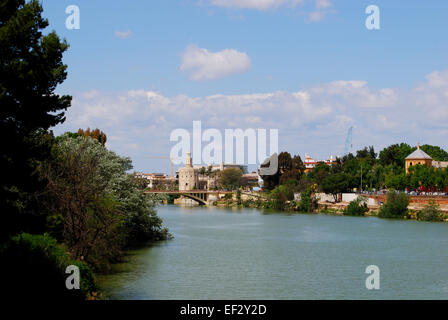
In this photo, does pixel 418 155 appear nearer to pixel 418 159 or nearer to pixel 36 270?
pixel 418 159

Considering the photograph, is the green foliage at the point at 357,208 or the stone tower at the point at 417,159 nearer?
the green foliage at the point at 357,208

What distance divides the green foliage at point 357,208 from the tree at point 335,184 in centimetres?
703

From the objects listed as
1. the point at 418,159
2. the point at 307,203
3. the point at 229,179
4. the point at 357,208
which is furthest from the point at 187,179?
the point at 357,208

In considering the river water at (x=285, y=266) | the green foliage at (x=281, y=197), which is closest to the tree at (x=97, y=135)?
the river water at (x=285, y=266)

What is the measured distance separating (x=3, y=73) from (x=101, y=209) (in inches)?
335

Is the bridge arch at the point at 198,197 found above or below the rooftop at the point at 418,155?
below

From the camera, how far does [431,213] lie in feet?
182

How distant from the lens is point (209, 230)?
47.5 meters

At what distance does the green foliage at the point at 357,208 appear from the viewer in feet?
218

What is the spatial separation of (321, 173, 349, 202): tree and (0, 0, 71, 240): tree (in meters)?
60.5

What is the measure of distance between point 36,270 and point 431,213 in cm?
4782

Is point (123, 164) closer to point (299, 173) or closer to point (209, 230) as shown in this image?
point (209, 230)

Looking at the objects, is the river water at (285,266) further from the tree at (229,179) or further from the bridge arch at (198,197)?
the tree at (229,179)
